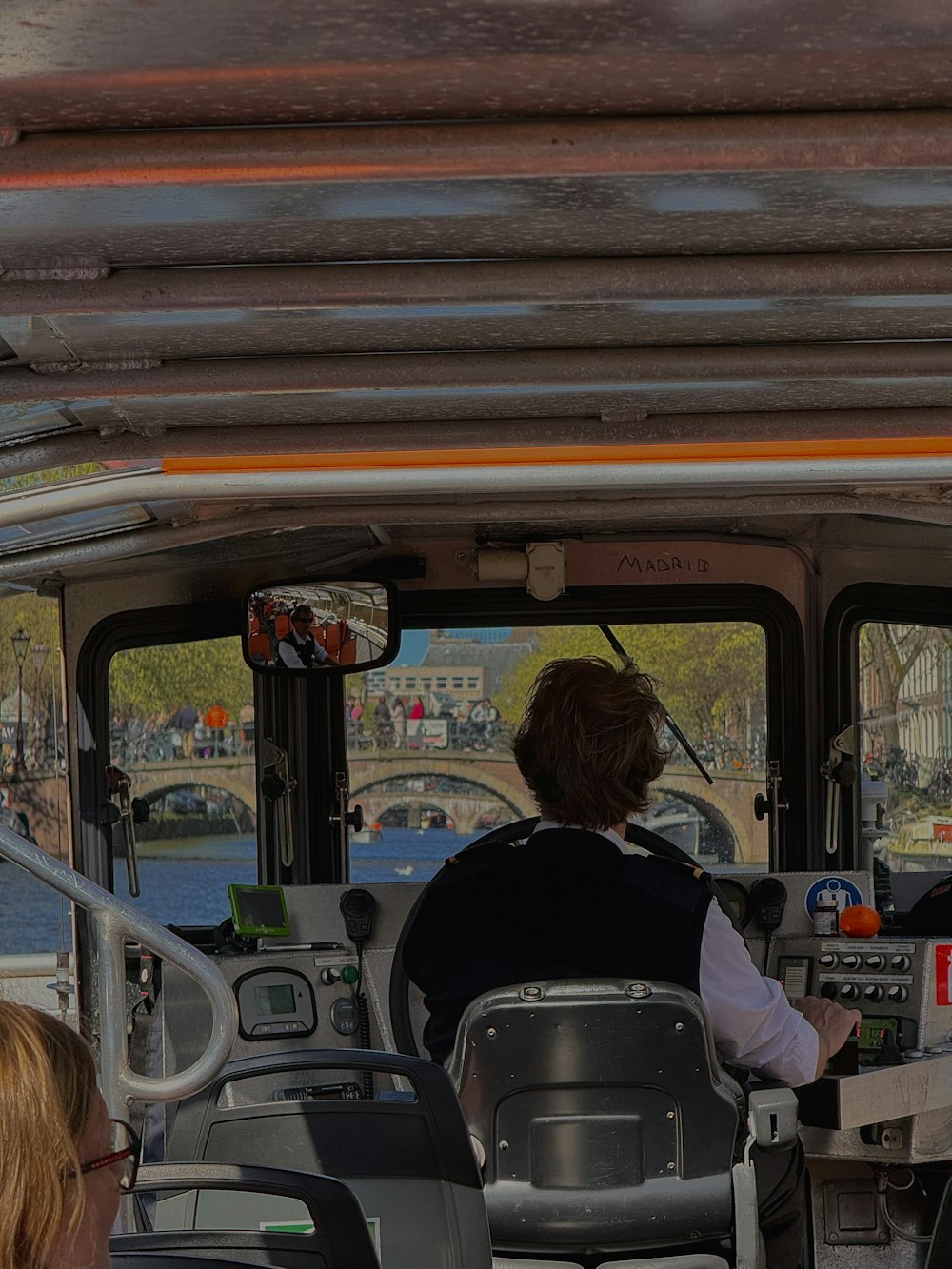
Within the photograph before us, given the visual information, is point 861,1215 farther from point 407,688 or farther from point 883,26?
point 883,26

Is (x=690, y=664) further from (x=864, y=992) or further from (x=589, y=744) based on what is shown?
(x=589, y=744)

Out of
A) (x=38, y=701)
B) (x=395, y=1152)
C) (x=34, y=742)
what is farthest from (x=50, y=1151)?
(x=34, y=742)

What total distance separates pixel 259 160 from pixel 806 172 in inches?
22.8

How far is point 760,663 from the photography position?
5.46 meters

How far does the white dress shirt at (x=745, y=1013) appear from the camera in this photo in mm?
3002

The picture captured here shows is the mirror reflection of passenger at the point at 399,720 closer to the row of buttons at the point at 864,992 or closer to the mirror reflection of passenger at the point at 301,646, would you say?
the mirror reflection of passenger at the point at 301,646

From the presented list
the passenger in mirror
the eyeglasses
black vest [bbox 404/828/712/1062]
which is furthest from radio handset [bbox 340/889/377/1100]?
the passenger in mirror

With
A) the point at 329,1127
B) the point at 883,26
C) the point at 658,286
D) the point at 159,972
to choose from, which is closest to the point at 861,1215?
the point at 159,972

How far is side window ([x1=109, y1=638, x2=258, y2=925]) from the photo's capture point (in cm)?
544

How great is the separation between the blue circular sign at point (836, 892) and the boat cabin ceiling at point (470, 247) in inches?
66.1

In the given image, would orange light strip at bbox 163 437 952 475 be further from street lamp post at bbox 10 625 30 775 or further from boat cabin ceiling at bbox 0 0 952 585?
street lamp post at bbox 10 625 30 775

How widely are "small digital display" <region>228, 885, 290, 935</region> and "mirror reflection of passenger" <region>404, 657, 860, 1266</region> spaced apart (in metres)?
1.37

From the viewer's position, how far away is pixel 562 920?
2.96 m

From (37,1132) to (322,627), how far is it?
3.98 meters
